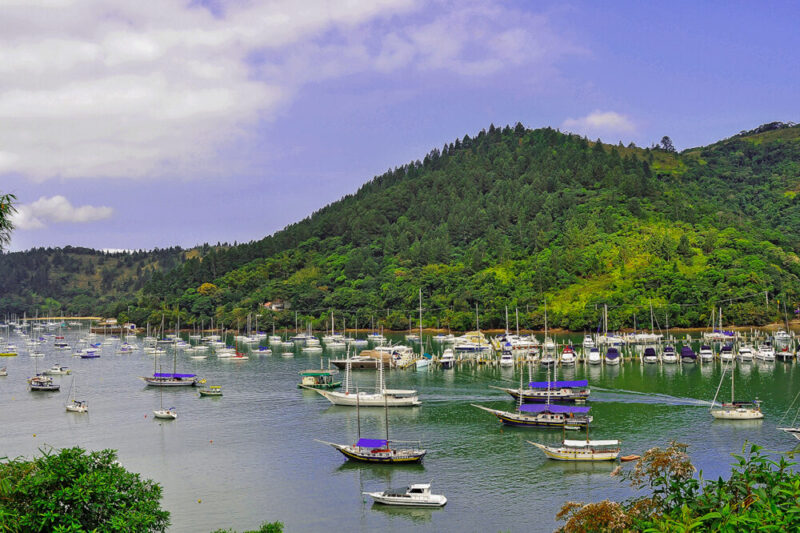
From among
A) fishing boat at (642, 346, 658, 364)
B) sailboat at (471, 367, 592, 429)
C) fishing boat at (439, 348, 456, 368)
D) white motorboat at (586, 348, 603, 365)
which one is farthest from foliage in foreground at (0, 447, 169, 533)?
fishing boat at (642, 346, 658, 364)

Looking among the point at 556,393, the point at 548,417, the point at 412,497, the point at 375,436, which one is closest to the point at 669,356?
the point at 556,393

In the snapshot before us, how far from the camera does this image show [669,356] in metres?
96.9

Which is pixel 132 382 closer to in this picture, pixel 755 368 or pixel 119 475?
pixel 119 475

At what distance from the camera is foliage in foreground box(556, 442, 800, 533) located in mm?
14328

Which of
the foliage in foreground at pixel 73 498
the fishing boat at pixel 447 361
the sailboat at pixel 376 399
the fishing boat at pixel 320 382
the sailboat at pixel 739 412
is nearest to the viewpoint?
Result: the foliage in foreground at pixel 73 498

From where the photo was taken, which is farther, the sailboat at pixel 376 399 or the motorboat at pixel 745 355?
the motorboat at pixel 745 355

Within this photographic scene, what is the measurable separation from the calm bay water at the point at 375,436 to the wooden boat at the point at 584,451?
0.98m

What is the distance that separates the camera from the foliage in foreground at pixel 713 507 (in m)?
14.3

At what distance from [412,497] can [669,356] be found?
66490 millimetres

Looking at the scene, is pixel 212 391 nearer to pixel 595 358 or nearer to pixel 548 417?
pixel 548 417

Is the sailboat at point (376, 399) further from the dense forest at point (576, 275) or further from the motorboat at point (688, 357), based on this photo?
the dense forest at point (576, 275)

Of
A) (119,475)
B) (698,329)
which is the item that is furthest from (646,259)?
(119,475)

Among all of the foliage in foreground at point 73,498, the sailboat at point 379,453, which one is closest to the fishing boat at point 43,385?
the sailboat at point 379,453

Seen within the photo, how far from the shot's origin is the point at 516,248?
179 m
